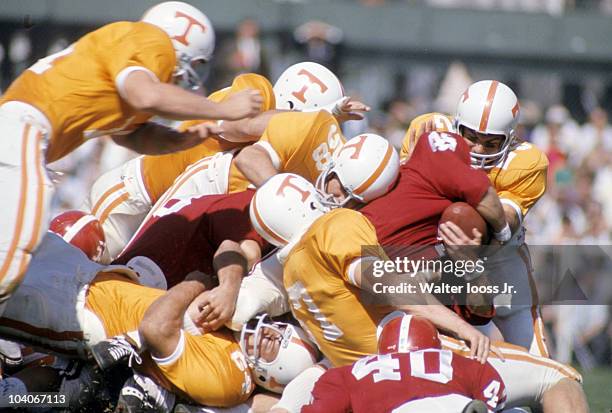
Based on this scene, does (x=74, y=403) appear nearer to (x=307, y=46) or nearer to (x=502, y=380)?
(x=502, y=380)

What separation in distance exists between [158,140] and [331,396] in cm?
178

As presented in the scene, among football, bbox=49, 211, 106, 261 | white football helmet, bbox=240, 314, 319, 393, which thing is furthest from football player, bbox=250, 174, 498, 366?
football, bbox=49, 211, 106, 261

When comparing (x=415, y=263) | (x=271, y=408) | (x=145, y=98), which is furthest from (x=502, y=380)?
(x=145, y=98)

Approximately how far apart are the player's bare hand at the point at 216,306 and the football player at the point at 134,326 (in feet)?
0.07

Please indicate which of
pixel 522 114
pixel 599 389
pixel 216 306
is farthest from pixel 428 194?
pixel 522 114

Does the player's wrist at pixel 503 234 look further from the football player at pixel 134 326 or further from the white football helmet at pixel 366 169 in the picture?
the football player at pixel 134 326

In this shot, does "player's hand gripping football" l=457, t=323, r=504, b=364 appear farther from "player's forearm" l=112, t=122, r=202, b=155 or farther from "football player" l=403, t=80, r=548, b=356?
"player's forearm" l=112, t=122, r=202, b=155

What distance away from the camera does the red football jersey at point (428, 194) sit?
5.63 metres

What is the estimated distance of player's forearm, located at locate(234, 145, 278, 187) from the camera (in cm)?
608

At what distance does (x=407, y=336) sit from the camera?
5.05 m

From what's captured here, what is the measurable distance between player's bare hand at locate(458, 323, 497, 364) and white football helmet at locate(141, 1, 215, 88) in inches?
78.2

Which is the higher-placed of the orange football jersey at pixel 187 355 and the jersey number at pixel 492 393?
the jersey number at pixel 492 393

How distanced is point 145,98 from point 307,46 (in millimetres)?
9025

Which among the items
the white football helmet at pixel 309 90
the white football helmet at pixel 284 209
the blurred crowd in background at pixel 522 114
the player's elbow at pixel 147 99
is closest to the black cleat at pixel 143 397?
the white football helmet at pixel 284 209
